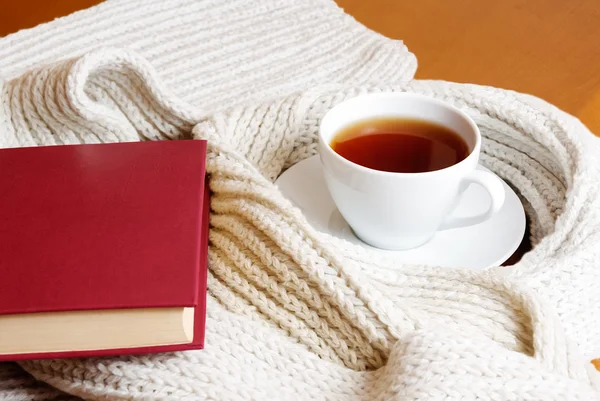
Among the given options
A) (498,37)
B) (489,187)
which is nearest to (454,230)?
(489,187)

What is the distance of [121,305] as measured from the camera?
0.30 m

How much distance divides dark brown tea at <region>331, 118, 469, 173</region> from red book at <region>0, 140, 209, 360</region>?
0.11m

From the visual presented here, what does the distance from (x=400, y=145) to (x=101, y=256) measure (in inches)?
8.6

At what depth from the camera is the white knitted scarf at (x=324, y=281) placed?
0.31 meters

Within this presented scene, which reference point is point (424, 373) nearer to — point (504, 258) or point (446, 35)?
point (504, 258)

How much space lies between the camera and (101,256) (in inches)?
12.8

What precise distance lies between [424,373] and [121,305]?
0.46ft

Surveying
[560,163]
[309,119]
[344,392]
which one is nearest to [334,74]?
[309,119]

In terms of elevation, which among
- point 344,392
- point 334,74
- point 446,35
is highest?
point 446,35

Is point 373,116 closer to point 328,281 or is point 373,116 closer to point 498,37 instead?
point 328,281

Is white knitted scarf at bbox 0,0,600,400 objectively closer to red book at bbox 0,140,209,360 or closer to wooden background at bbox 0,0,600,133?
red book at bbox 0,140,209,360

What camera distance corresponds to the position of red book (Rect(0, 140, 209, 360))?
0.30 metres

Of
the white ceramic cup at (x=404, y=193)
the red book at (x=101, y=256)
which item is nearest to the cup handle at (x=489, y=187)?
the white ceramic cup at (x=404, y=193)

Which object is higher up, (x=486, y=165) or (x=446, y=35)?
(x=446, y=35)
